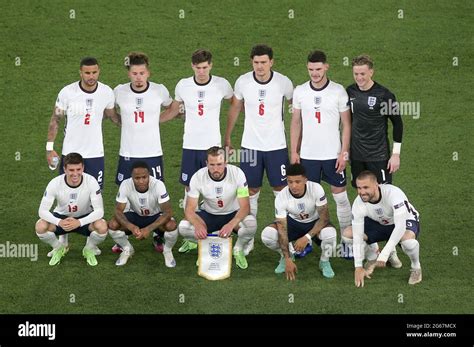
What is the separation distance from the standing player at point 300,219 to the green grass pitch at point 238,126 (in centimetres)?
22

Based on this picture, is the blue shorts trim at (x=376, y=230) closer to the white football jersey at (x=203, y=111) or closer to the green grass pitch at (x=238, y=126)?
the green grass pitch at (x=238, y=126)

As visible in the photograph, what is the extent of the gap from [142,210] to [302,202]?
2.02m

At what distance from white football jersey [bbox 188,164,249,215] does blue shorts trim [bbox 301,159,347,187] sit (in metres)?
0.88

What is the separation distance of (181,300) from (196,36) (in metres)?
8.71

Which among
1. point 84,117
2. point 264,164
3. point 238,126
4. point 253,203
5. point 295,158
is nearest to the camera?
point 295,158

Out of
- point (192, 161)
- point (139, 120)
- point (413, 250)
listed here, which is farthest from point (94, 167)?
point (413, 250)

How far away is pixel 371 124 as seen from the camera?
1581cm

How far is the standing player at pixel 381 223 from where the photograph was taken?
15.0 metres

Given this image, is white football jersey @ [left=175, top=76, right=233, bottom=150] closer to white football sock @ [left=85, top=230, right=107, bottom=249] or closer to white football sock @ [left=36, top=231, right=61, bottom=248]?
white football sock @ [left=85, top=230, right=107, bottom=249]

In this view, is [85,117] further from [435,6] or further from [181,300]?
[435,6]

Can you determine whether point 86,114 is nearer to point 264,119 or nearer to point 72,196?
point 72,196

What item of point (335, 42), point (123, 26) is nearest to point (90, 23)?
point (123, 26)

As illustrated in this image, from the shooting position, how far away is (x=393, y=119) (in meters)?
15.7

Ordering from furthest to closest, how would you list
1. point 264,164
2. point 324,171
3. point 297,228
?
point 264,164, point 324,171, point 297,228
